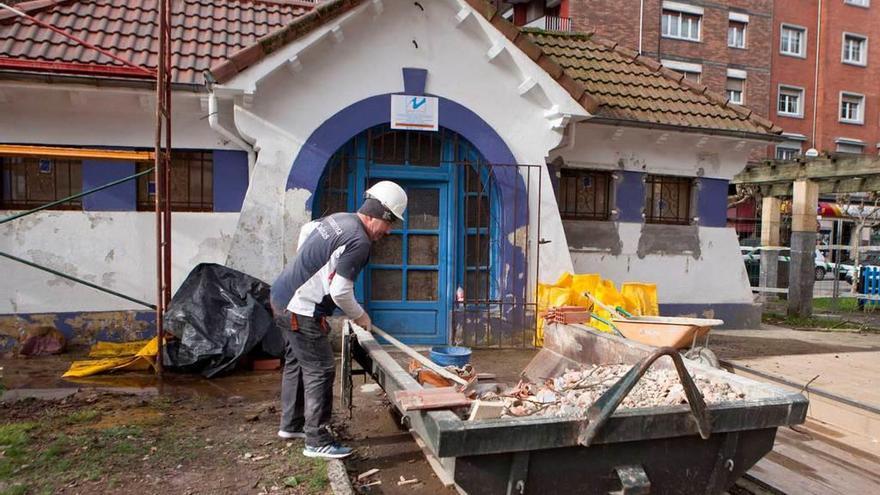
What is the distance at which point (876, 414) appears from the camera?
5.42 meters

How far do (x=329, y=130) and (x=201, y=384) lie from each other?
3.33m

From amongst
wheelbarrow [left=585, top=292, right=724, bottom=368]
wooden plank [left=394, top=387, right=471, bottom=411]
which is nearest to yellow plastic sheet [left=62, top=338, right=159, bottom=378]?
wooden plank [left=394, top=387, right=471, bottom=411]

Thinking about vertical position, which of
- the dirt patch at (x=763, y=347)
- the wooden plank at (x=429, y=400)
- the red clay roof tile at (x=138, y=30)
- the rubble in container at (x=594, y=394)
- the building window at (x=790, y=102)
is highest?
the building window at (x=790, y=102)

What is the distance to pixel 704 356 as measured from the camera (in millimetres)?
5871

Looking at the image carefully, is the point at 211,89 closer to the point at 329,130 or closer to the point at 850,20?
the point at 329,130

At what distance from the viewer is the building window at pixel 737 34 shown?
29.0 metres

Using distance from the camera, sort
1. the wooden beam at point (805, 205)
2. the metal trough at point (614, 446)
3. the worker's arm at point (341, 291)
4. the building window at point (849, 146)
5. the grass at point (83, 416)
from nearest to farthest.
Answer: the metal trough at point (614, 446) → the worker's arm at point (341, 291) → the grass at point (83, 416) → the wooden beam at point (805, 205) → the building window at point (849, 146)

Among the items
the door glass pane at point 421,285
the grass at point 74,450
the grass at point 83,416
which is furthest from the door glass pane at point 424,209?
the grass at point 83,416

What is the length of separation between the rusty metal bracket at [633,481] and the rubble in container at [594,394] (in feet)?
0.98

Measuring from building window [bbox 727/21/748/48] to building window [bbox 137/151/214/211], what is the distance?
93.4 feet

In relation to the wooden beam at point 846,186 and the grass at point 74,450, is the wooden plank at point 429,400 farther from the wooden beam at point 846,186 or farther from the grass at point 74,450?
the wooden beam at point 846,186

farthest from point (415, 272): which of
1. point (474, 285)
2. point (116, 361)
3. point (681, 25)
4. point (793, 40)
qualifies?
point (793, 40)

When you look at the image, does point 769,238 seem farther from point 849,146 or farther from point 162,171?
point 849,146

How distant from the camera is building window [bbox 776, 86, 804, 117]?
30948 millimetres
